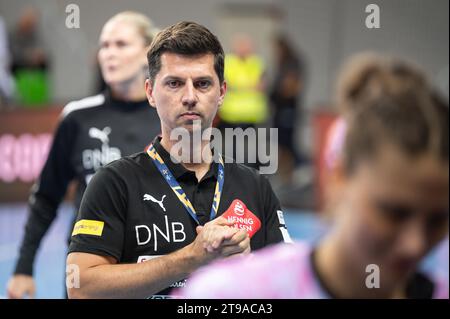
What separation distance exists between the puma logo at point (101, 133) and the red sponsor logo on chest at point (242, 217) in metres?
1.58

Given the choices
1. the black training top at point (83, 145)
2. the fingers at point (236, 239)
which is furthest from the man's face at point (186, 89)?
the black training top at point (83, 145)

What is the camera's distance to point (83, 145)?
160 inches

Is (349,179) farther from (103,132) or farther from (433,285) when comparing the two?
(103,132)

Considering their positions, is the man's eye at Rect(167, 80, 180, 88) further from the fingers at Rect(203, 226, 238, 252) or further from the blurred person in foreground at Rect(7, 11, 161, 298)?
the blurred person in foreground at Rect(7, 11, 161, 298)

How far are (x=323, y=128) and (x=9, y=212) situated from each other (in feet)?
14.6

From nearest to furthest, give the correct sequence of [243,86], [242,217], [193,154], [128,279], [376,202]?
[376,202], [128,279], [242,217], [193,154], [243,86]

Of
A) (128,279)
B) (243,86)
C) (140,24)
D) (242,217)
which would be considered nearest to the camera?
(128,279)

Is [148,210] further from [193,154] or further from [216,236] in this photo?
[216,236]

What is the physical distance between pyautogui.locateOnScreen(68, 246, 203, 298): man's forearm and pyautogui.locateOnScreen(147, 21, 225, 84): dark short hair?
24.6 inches

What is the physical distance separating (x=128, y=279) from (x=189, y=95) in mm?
618

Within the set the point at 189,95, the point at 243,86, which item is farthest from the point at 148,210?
the point at 243,86

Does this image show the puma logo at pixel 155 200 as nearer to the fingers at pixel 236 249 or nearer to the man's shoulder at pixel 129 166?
the man's shoulder at pixel 129 166

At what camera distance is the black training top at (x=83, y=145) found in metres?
3.99

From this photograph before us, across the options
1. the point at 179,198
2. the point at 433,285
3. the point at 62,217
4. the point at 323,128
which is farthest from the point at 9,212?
the point at 433,285
